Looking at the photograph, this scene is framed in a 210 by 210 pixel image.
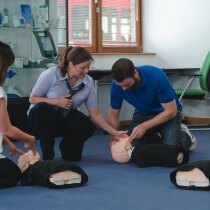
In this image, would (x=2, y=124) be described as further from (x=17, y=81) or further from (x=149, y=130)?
(x=17, y=81)

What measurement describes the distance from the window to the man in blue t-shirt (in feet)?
8.08

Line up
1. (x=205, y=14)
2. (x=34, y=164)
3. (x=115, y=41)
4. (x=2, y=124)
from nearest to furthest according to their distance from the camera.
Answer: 1. (x=2, y=124)
2. (x=34, y=164)
3. (x=205, y=14)
4. (x=115, y=41)

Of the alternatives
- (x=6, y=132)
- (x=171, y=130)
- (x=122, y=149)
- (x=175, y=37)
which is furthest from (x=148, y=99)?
(x=175, y=37)

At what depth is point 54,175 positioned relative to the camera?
2.67m

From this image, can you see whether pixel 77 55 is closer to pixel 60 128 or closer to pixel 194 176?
pixel 60 128

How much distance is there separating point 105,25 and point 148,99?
9.33ft

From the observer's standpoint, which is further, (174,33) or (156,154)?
(174,33)

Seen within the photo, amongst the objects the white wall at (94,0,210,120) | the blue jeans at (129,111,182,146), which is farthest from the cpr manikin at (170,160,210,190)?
the white wall at (94,0,210,120)

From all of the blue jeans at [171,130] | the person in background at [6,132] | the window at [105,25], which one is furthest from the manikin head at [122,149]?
the window at [105,25]

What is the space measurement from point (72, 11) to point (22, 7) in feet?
3.59

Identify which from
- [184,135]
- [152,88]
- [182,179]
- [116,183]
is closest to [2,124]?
[116,183]

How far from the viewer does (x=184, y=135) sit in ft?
12.6

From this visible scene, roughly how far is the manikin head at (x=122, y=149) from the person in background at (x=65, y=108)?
0.19ft

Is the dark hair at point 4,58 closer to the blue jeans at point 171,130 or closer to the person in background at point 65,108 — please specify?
the person in background at point 65,108
